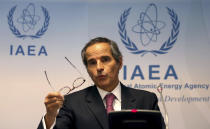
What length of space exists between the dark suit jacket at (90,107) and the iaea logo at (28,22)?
1559 mm

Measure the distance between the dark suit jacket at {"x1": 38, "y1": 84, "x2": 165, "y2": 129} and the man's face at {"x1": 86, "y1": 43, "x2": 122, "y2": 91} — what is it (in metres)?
0.10

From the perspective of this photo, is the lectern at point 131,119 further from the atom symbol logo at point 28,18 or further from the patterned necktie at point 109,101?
the atom symbol logo at point 28,18

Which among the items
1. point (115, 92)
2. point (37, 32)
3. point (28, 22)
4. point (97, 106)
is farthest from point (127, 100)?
point (28, 22)

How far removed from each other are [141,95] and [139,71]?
1.20 metres

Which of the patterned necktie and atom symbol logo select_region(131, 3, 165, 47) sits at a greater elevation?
atom symbol logo select_region(131, 3, 165, 47)

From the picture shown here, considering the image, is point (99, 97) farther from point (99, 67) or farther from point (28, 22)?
point (28, 22)

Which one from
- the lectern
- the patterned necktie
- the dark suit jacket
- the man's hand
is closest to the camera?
the lectern

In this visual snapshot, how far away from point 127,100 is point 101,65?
320 millimetres

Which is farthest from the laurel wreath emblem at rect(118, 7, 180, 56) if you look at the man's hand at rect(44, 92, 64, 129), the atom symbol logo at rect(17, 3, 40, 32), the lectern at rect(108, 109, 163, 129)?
the lectern at rect(108, 109, 163, 129)

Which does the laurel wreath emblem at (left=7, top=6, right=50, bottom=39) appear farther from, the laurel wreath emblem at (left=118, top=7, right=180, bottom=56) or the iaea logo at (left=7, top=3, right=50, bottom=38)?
the laurel wreath emblem at (left=118, top=7, right=180, bottom=56)

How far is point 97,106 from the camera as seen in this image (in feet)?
5.96

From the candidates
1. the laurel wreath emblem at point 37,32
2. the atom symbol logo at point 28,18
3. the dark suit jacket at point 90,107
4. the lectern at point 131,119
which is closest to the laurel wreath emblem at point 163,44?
the laurel wreath emblem at point 37,32

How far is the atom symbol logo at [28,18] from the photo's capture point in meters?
3.26

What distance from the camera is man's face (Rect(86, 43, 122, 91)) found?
1.88 m
